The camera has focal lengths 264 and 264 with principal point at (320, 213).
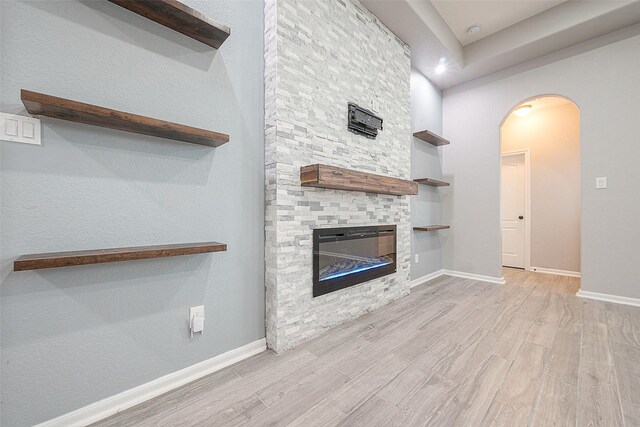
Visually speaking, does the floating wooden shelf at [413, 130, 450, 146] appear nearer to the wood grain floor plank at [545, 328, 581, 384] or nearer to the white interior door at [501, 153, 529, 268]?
the white interior door at [501, 153, 529, 268]

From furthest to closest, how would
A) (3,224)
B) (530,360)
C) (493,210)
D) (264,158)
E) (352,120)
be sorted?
(493,210)
(352,120)
(264,158)
(530,360)
(3,224)

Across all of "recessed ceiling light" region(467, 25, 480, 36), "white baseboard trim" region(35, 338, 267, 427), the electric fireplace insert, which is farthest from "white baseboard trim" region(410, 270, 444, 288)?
"recessed ceiling light" region(467, 25, 480, 36)

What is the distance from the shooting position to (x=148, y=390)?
1.42m

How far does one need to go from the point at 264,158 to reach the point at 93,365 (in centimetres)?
149

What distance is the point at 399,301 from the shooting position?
2975mm

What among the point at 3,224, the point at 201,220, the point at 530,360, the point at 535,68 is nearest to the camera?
the point at 3,224

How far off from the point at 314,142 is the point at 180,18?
43.6 inches

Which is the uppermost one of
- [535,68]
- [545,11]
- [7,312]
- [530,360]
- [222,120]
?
[545,11]

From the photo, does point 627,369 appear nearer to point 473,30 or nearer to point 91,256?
point 91,256

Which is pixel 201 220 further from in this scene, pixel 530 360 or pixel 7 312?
pixel 530 360

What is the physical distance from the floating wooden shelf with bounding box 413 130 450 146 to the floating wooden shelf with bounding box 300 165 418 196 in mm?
1216

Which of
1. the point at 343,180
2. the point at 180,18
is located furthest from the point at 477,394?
the point at 180,18

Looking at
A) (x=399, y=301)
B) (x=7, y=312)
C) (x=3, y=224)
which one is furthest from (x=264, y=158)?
(x=399, y=301)

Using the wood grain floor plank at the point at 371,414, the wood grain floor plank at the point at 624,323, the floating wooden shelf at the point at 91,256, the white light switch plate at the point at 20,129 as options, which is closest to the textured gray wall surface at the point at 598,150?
the wood grain floor plank at the point at 624,323
